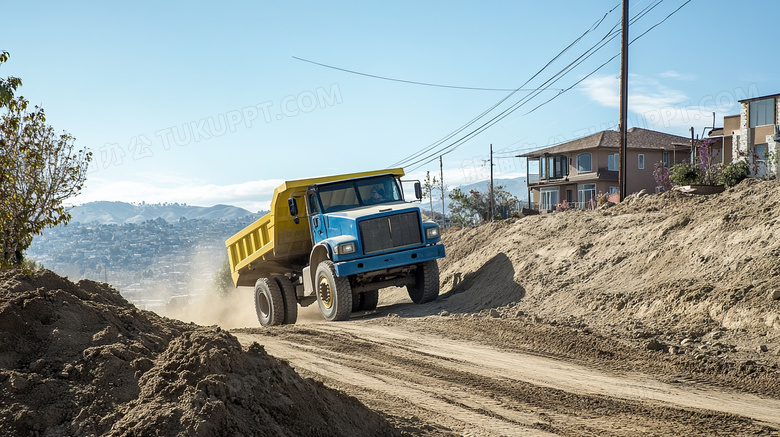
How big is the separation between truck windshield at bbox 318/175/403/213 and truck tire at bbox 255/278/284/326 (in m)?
2.49

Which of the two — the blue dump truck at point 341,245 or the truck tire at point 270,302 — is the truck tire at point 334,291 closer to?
the blue dump truck at point 341,245

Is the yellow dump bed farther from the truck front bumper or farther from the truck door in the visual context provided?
the truck front bumper

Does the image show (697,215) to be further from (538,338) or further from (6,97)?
(6,97)

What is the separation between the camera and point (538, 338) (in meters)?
9.95

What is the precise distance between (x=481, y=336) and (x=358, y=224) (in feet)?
12.2

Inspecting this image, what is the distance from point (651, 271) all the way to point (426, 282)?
15.7ft

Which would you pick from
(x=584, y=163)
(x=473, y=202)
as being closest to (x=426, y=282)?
(x=584, y=163)

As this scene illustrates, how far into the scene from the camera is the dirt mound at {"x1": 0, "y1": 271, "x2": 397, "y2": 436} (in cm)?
404

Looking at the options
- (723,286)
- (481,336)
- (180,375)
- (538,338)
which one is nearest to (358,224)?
(481,336)

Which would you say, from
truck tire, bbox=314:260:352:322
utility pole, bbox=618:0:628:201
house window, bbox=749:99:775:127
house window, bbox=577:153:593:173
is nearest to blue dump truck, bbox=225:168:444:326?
truck tire, bbox=314:260:352:322

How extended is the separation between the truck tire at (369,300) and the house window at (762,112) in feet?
103

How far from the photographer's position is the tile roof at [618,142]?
50594mm

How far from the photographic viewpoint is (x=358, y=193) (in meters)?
13.9

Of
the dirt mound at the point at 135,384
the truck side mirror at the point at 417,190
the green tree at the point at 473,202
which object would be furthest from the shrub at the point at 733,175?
the green tree at the point at 473,202
